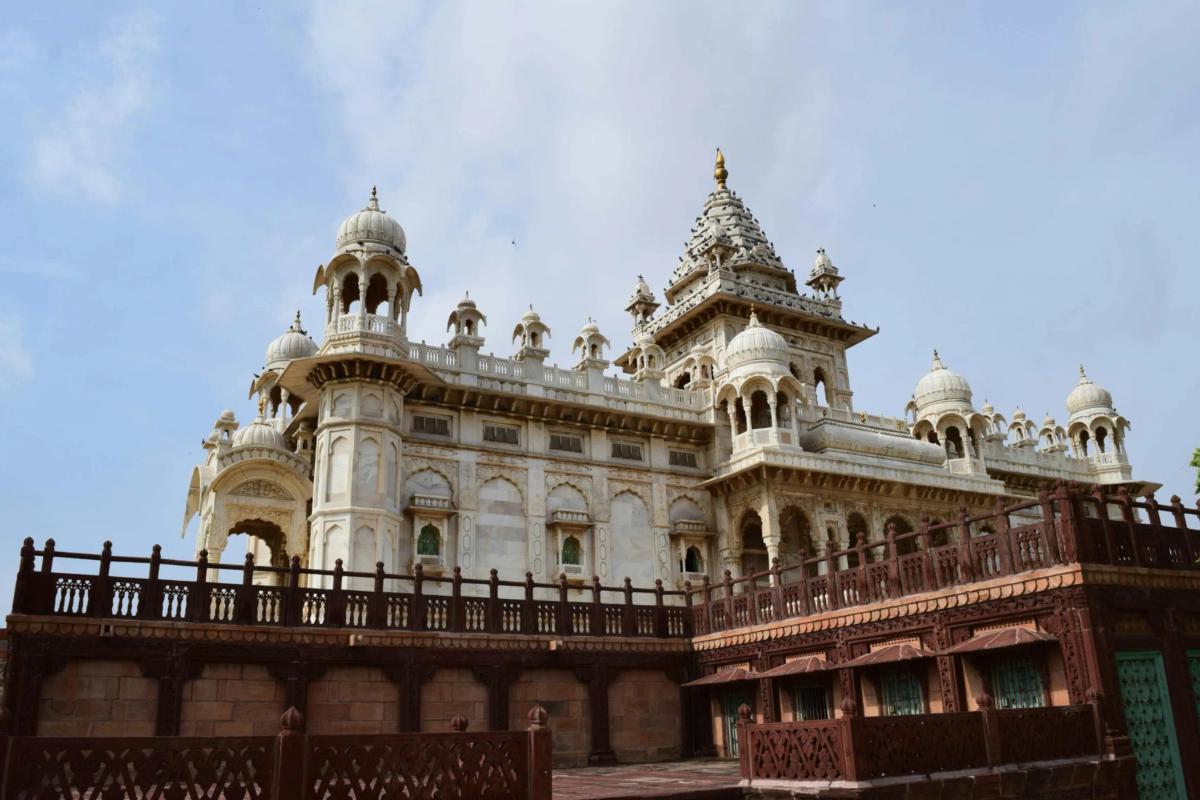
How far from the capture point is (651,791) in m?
13.0

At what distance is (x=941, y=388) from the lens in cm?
3603

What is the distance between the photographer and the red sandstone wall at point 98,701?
15812mm

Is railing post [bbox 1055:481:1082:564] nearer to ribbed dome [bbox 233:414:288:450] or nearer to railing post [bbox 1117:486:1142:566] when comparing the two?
railing post [bbox 1117:486:1142:566]

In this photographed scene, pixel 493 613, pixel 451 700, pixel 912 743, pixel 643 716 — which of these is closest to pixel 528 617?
pixel 493 613

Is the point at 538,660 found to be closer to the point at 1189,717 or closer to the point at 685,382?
the point at 1189,717

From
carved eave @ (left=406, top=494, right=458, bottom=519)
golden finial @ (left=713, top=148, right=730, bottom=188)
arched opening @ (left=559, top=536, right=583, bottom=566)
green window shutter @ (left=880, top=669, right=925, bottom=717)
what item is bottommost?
green window shutter @ (left=880, top=669, right=925, bottom=717)

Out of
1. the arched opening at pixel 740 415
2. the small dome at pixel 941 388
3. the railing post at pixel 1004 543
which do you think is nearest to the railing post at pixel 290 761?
the railing post at pixel 1004 543

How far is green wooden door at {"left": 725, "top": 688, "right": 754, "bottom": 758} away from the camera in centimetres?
2086

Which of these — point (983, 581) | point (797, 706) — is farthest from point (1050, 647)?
point (797, 706)

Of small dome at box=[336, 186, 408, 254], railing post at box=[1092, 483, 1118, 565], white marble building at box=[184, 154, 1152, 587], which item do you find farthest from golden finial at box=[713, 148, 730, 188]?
railing post at box=[1092, 483, 1118, 565]

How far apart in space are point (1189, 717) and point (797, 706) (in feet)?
23.9

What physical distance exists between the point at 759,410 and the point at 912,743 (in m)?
20.0

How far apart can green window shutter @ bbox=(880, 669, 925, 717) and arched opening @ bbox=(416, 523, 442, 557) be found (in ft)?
40.7

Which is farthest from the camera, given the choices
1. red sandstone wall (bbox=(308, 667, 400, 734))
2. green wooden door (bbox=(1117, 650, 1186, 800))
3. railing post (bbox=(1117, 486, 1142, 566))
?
red sandstone wall (bbox=(308, 667, 400, 734))
